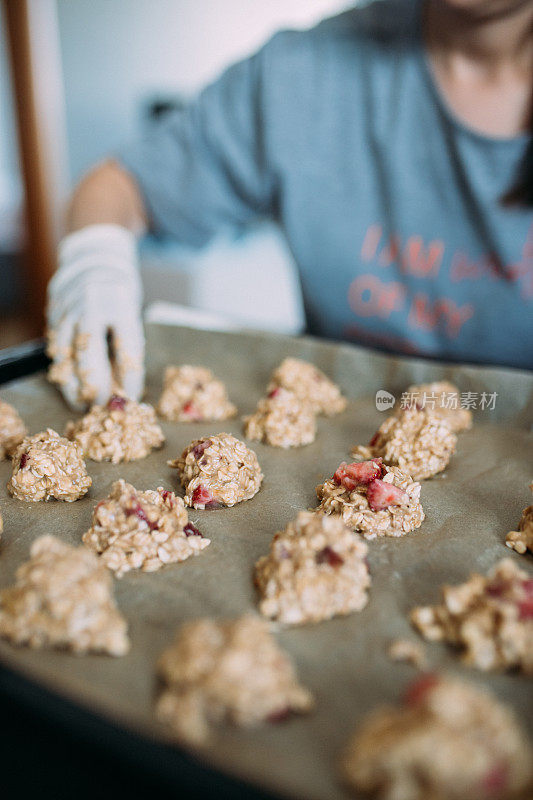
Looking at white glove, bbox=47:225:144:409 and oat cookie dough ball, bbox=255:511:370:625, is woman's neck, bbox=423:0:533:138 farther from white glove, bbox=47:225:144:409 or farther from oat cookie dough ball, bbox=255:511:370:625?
oat cookie dough ball, bbox=255:511:370:625

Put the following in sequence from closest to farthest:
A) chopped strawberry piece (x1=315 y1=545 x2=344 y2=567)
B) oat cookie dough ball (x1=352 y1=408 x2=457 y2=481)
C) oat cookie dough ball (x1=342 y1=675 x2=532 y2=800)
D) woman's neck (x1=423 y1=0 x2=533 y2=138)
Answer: oat cookie dough ball (x1=342 y1=675 x2=532 y2=800) → chopped strawberry piece (x1=315 y1=545 x2=344 y2=567) → oat cookie dough ball (x1=352 y1=408 x2=457 y2=481) → woman's neck (x1=423 y1=0 x2=533 y2=138)

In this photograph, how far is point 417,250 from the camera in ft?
6.12

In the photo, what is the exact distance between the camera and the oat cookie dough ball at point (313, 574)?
0.88 meters

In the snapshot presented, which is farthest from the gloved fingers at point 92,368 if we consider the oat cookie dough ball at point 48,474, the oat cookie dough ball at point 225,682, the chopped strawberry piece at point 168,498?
the oat cookie dough ball at point 225,682

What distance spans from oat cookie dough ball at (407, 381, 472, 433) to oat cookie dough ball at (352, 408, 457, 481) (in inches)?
3.7

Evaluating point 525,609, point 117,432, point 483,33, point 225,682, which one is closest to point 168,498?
point 117,432

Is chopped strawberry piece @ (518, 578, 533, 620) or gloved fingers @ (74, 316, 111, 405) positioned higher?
chopped strawberry piece @ (518, 578, 533, 620)

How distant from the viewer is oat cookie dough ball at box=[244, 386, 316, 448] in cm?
141

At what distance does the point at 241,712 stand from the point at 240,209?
1.80 metres

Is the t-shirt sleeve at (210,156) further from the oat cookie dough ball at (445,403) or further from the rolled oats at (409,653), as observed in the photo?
the rolled oats at (409,653)

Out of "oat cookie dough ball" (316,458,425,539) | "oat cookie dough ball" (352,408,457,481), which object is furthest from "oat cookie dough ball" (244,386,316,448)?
"oat cookie dough ball" (316,458,425,539)

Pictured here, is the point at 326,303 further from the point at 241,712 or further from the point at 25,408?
the point at 241,712

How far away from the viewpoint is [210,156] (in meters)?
2.06

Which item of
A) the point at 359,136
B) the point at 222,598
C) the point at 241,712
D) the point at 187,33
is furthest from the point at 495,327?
the point at 187,33
